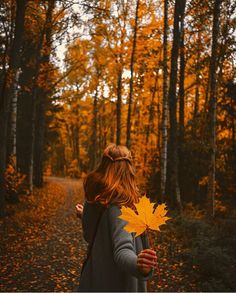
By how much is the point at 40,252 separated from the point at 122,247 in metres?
7.02

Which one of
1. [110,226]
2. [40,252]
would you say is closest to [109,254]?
[110,226]

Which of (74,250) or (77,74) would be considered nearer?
(74,250)

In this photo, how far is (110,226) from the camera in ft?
7.37

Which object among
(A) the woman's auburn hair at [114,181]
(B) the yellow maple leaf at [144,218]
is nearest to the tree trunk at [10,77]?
(A) the woman's auburn hair at [114,181]

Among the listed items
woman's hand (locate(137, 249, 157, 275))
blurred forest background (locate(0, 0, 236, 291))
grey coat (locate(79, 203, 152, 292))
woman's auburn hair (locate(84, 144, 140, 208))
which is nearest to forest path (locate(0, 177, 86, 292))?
blurred forest background (locate(0, 0, 236, 291))

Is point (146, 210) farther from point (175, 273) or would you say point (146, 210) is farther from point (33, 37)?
point (33, 37)

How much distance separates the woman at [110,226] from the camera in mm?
2188

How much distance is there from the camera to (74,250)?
9.05m

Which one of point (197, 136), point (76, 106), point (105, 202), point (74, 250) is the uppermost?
point (76, 106)

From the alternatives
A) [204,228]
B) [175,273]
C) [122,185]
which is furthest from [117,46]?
[122,185]

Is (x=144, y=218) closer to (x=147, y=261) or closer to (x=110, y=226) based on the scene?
(x=147, y=261)

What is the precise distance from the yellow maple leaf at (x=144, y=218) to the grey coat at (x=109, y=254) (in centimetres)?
17

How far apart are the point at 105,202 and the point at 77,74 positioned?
99.6 ft

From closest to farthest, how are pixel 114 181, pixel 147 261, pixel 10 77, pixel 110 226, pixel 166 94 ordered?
pixel 147 261 → pixel 110 226 → pixel 114 181 → pixel 10 77 → pixel 166 94
